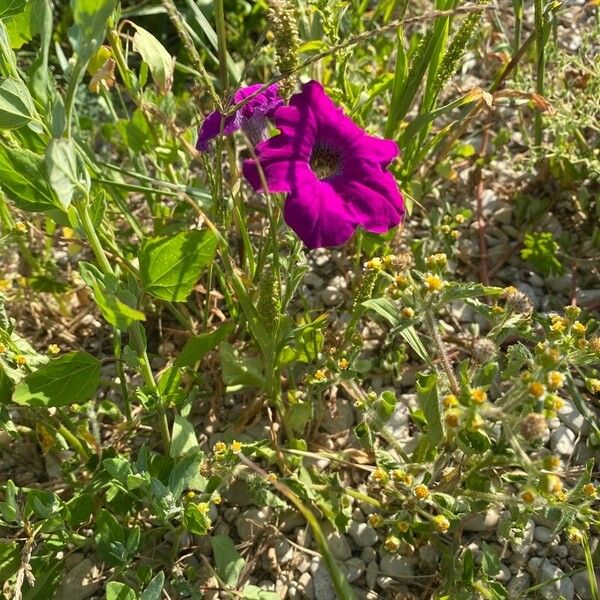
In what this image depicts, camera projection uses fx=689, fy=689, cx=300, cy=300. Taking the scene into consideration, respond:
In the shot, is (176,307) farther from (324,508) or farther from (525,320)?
(525,320)

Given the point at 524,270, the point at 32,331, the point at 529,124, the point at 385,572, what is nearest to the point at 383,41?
the point at 529,124

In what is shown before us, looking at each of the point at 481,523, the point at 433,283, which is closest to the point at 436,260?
the point at 433,283

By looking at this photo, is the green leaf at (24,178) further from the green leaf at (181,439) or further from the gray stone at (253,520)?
the gray stone at (253,520)

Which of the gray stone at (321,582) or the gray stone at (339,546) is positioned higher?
the gray stone at (339,546)

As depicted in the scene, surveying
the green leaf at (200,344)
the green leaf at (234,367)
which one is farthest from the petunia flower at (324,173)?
the green leaf at (234,367)

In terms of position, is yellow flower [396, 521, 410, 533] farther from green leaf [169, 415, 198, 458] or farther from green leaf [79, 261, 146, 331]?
green leaf [79, 261, 146, 331]

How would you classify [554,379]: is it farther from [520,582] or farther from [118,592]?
[118,592]
